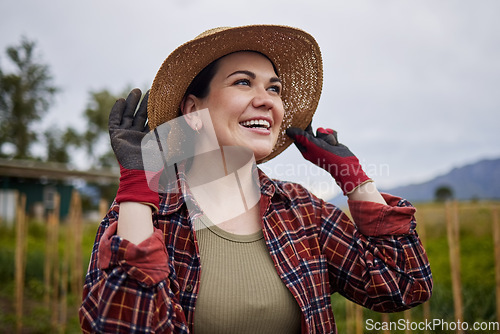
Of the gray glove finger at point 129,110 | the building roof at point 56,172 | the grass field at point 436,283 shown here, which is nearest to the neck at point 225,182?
the gray glove finger at point 129,110

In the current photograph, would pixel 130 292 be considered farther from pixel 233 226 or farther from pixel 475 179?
pixel 475 179

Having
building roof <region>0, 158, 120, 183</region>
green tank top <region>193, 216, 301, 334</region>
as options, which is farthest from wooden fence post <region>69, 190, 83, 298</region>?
green tank top <region>193, 216, 301, 334</region>

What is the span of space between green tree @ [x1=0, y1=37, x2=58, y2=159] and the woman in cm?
1687

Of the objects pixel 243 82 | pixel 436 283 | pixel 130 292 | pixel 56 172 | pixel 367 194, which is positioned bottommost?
pixel 436 283

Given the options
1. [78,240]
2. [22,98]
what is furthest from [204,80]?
[22,98]

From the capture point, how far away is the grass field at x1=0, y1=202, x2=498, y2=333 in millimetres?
3320

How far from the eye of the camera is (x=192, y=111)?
1.58 m

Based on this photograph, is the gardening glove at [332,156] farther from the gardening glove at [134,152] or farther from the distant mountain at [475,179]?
the distant mountain at [475,179]

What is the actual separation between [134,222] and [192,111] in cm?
60

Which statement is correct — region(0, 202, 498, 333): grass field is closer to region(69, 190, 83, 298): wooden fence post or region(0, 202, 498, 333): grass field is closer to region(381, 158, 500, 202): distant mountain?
region(69, 190, 83, 298): wooden fence post

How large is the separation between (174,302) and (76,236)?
3381 millimetres

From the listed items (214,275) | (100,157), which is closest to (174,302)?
(214,275)

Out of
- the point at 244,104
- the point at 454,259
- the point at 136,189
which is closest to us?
the point at 136,189

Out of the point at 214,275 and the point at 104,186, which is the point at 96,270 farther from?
the point at 104,186
